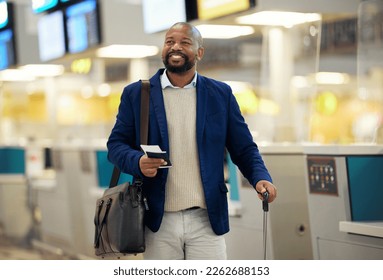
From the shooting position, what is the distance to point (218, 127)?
2.79m

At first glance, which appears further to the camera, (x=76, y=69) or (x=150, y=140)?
(x=76, y=69)

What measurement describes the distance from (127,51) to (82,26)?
0.43 meters

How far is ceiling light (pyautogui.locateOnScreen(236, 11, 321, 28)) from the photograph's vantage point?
486 centimetres

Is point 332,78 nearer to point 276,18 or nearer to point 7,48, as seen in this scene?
point 7,48

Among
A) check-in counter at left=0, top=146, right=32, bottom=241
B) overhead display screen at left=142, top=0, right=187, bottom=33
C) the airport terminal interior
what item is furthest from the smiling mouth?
check-in counter at left=0, top=146, right=32, bottom=241

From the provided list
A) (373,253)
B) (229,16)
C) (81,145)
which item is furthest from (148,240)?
(81,145)

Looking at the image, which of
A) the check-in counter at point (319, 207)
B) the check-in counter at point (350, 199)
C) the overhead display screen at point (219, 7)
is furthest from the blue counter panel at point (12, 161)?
the check-in counter at point (350, 199)

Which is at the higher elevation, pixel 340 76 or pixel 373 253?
pixel 340 76

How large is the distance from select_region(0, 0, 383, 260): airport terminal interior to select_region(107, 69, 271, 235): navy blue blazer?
1.43 ft

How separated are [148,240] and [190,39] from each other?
0.72 m

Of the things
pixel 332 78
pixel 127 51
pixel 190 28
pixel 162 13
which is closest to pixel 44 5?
pixel 127 51

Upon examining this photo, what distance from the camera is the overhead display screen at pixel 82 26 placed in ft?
20.6
